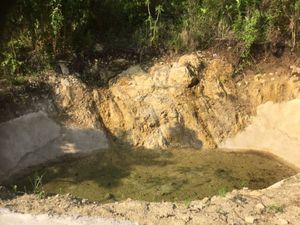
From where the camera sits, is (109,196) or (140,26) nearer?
(109,196)

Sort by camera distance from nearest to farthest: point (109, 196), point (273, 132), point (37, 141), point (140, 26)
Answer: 1. point (109, 196)
2. point (37, 141)
3. point (273, 132)
4. point (140, 26)

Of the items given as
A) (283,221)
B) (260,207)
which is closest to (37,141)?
(260,207)

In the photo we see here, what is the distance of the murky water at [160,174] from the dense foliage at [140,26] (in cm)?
220

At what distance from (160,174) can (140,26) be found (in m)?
3.54

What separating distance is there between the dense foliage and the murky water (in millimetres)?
2195

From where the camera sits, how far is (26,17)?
9266mm

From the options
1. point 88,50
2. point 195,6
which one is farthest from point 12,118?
point 195,6

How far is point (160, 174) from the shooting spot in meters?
8.54

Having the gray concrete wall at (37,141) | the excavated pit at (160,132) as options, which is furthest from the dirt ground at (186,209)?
the gray concrete wall at (37,141)

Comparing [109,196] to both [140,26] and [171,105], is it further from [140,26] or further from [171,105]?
[140,26]

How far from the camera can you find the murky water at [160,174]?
7965 mm

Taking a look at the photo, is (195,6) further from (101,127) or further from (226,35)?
(101,127)

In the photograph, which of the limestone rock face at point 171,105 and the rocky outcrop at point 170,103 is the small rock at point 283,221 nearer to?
the rocky outcrop at point 170,103

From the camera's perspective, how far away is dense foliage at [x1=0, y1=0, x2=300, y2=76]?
9.48 m
